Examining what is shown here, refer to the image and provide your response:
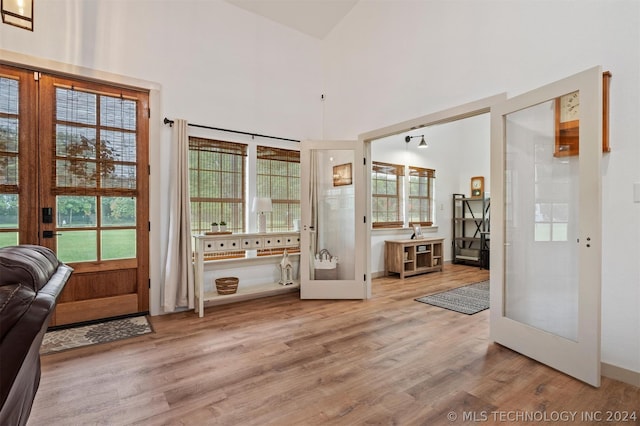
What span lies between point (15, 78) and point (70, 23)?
0.77 metres

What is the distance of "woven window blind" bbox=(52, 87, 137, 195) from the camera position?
320cm

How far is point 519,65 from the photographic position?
106 inches

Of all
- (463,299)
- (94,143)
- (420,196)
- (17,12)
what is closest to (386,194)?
(420,196)

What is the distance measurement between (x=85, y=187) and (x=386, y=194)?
4782mm

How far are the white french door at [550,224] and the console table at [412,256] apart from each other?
2808 millimetres

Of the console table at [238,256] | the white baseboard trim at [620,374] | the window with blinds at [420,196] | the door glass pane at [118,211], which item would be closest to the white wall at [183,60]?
the door glass pane at [118,211]

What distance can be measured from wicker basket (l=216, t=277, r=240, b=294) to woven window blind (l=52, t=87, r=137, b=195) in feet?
4.76

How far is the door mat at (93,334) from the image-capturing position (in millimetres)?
2771

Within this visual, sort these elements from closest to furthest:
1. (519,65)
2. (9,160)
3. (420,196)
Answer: (519,65) < (9,160) < (420,196)

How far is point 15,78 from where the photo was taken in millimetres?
2979

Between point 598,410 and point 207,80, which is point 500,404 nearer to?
point 598,410

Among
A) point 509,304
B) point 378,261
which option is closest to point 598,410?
point 509,304

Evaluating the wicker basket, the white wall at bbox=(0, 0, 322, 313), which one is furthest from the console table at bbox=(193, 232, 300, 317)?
the white wall at bbox=(0, 0, 322, 313)

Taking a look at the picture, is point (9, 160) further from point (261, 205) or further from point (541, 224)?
point (541, 224)
